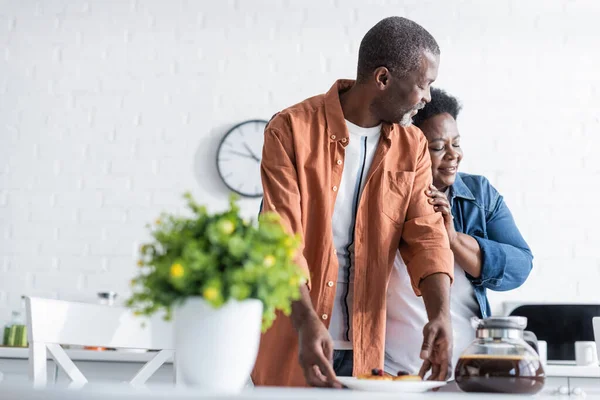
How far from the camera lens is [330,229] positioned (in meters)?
1.79

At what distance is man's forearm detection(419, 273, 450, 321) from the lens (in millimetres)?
1650

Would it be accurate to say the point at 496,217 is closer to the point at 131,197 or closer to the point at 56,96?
the point at 131,197

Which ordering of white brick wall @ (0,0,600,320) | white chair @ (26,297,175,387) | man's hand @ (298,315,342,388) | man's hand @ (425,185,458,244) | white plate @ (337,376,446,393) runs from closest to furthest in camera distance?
white plate @ (337,376,446,393) → man's hand @ (298,315,342,388) → white chair @ (26,297,175,387) → man's hand @ (425,185,458,244) → white brick wall @ (0,0,600,320)

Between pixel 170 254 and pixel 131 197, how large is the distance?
3.31m

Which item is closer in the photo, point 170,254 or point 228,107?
point 170,254

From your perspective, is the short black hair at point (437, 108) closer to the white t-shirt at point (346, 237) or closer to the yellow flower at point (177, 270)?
the white t-shirt at point (346, 237)

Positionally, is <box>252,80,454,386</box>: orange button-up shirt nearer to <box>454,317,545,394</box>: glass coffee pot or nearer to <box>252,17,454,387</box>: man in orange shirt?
<box>252,17,454,387</box>: man in orange shirt

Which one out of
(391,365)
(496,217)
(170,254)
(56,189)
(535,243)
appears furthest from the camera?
(56,189)

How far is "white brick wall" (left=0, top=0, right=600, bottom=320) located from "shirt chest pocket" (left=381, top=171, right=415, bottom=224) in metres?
2.21

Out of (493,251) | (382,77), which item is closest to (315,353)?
(382,77)

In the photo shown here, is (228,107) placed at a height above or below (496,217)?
above

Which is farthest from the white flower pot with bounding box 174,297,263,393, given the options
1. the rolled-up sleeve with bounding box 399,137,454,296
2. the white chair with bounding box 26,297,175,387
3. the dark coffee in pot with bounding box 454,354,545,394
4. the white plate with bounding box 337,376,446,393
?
the rolled-up sleeve with bounding box 399,137,454,296

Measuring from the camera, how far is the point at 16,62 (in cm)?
435

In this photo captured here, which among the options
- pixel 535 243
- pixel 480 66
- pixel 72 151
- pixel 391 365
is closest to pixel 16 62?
pixel 72 151
